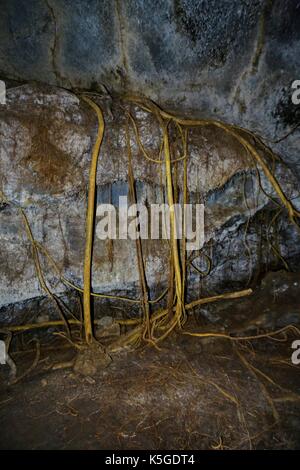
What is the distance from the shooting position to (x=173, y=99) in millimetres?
3238

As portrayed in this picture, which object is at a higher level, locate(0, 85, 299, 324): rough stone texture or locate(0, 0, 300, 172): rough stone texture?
locate(0, 0, 300, 172): rough stone texture

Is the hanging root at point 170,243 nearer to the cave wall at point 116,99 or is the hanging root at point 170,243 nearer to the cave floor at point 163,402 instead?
the cave wall at point 116,99

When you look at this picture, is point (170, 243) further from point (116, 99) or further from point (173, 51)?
point (173, 51)

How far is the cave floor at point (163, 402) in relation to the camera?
1.86 meters

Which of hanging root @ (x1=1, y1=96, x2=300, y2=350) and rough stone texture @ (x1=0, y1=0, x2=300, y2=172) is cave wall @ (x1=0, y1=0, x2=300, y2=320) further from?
hanging root @ (x1=1, y1=96, x2=300, y2=350)

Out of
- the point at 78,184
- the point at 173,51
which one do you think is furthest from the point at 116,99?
the point at 78,184

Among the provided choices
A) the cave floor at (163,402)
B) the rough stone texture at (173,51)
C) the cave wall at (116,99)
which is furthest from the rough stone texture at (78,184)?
the cave floor at (163,402)

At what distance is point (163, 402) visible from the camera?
7.07 feet

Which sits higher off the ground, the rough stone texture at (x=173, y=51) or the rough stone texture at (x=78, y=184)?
the rough stone texture at (x=173, y=51)

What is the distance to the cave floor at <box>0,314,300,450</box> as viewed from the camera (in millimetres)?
1859

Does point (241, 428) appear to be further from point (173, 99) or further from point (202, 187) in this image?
point (173, 99)

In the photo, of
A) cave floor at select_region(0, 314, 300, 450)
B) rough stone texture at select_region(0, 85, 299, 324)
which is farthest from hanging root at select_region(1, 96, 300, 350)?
cave floor at select_region(0, 314, 300, 450)
